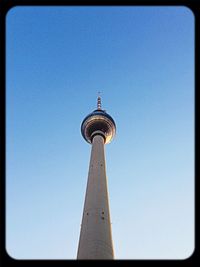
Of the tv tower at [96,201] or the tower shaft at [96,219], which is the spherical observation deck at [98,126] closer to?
the tv tower at [96,201]

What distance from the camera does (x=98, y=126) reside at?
157ft

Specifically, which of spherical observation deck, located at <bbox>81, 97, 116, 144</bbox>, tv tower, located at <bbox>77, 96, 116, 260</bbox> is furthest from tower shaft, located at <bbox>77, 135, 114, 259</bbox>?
spherical observation deck, located at <bbox>81, 97, 116, 144</bbox>

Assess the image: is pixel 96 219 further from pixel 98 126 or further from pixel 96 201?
pixel 98 126

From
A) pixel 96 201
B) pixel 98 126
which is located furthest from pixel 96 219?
pixel 98 126

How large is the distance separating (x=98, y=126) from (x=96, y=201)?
16.8m

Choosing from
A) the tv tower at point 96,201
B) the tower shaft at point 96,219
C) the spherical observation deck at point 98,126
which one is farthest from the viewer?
the spherical observation deck at point 98,126

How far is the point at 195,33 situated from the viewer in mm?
8508

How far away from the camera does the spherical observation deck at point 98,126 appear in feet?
157

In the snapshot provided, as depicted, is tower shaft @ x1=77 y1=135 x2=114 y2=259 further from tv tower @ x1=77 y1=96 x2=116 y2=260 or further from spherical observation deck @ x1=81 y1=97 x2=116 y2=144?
spherical observation deck @ x1=81 y1=97 x2=116 y2=144

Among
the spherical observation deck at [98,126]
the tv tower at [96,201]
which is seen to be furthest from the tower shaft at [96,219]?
the spherical observation deck at [98,126]

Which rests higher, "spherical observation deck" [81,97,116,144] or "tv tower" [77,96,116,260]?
"spherical observation deck" [81,97,116,144]

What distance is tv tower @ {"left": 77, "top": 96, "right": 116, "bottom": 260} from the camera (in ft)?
90.8
